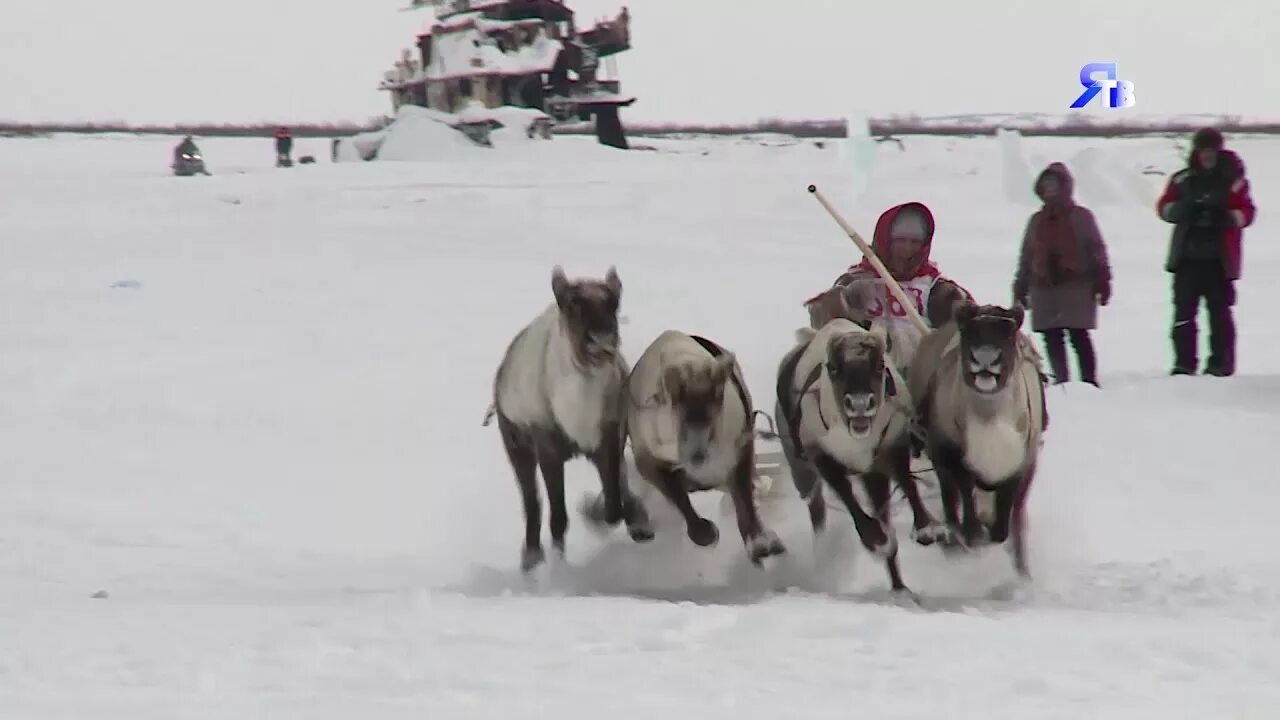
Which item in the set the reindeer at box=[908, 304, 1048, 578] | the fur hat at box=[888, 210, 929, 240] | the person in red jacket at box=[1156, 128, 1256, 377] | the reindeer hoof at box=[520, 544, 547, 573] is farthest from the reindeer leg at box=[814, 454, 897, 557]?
the person in red jacket at box=[1156, 128, 1256, 377]

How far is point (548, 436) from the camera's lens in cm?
466

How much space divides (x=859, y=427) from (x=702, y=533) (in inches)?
25.2

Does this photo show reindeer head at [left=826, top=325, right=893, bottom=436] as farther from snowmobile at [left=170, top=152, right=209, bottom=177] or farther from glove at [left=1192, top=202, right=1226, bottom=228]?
snowmobile at [left=170, top=152, right=209, bottom=177]

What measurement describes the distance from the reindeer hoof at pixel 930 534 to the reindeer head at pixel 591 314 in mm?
1094

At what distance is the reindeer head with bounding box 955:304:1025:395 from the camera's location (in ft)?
13.5

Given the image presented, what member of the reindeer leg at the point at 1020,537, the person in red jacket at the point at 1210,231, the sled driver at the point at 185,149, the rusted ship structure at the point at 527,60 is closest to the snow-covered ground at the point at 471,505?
the reindeer leg at the point at 1020,537

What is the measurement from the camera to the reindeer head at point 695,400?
419 centimetres

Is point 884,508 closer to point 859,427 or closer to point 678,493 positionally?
point 859,427

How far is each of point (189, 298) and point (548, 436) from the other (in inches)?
326

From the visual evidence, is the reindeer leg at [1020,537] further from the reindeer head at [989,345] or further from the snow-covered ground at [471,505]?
the reindeer head at [989,345]

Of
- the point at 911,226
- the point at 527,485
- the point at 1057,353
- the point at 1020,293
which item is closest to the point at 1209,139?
the point at 1020,293

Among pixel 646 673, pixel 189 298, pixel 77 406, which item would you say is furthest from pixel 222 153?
pixel 646 673

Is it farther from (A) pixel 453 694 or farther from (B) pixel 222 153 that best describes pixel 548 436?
(B) pixel 222 153

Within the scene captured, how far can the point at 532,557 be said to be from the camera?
16.4 ft
